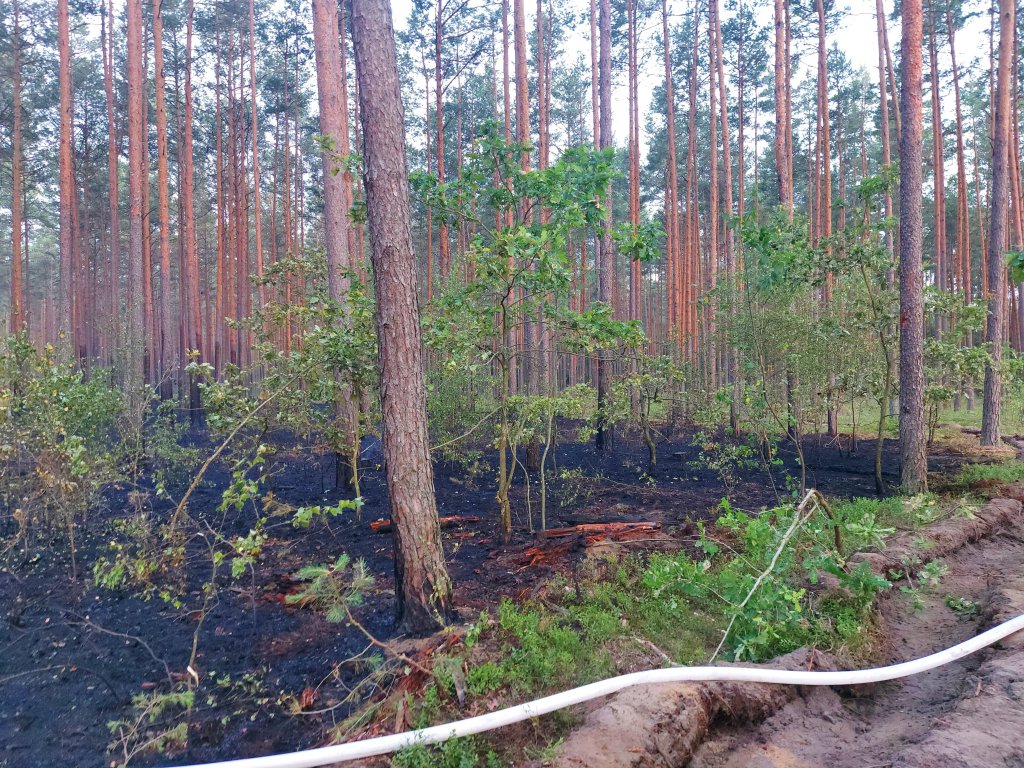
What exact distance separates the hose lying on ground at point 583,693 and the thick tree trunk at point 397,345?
1395 millimetres

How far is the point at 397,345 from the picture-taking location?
4.27m

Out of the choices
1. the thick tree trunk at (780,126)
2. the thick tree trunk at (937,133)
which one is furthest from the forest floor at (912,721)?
the thick tree trunk at (937,133)

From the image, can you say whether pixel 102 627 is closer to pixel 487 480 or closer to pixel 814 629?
pixel 814 629

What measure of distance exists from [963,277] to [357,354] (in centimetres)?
2142

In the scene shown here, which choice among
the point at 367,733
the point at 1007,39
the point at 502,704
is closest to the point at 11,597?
the point at 367,733

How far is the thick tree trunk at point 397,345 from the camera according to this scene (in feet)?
14.0

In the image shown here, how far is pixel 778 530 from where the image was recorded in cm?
443

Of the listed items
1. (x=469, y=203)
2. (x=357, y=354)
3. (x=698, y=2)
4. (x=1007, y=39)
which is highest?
(x=698, y=2)

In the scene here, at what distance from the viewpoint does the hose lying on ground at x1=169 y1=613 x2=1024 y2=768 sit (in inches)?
103

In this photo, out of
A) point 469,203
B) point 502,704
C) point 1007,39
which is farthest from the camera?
point 1007,39

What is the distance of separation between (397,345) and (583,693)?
244cm

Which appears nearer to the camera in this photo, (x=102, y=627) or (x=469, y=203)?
(x=102, y=627)

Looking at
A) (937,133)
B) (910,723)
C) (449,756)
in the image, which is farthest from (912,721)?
(937,133)

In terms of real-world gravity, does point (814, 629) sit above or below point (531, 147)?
below
